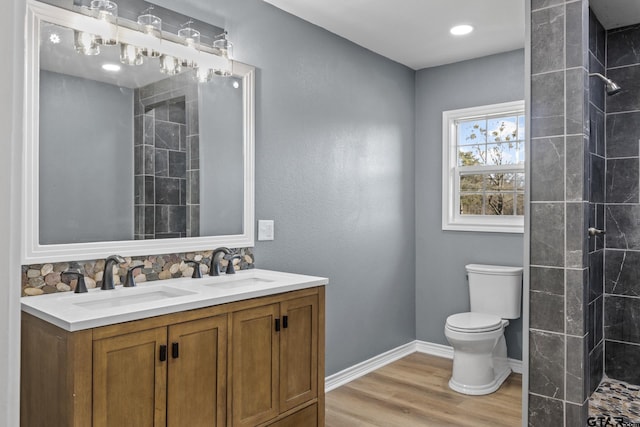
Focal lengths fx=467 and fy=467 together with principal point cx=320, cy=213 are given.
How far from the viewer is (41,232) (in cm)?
197

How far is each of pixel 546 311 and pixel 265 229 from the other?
64.1 inches

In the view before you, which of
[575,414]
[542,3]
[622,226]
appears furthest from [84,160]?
[622,226]

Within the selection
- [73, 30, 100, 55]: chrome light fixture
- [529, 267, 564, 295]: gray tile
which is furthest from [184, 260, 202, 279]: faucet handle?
[529, 267, 564, 295]: gray tile

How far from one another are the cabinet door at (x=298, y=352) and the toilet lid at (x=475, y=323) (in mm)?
1352

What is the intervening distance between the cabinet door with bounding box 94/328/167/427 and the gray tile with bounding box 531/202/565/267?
169cm

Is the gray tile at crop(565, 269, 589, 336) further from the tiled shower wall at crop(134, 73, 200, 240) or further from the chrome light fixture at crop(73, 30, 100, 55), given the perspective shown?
the chrome light fixture at crop(73, 30, 100, 55)

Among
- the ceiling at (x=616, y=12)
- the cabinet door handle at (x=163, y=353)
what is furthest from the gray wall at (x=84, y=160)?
the ceiling at (x=616, y=12)

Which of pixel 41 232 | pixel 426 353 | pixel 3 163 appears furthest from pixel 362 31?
pixel 3 163

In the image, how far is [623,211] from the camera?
308 centimetres

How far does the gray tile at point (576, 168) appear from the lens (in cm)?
209

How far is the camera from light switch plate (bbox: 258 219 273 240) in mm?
2902

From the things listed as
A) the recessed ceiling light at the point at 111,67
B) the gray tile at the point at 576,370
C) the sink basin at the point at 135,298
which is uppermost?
the recessed ceiling light at the point at 111,67

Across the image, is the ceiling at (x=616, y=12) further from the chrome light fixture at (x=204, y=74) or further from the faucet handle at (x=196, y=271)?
the faucet handle at (x=196, y=271)

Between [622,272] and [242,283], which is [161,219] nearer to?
[242,283]
